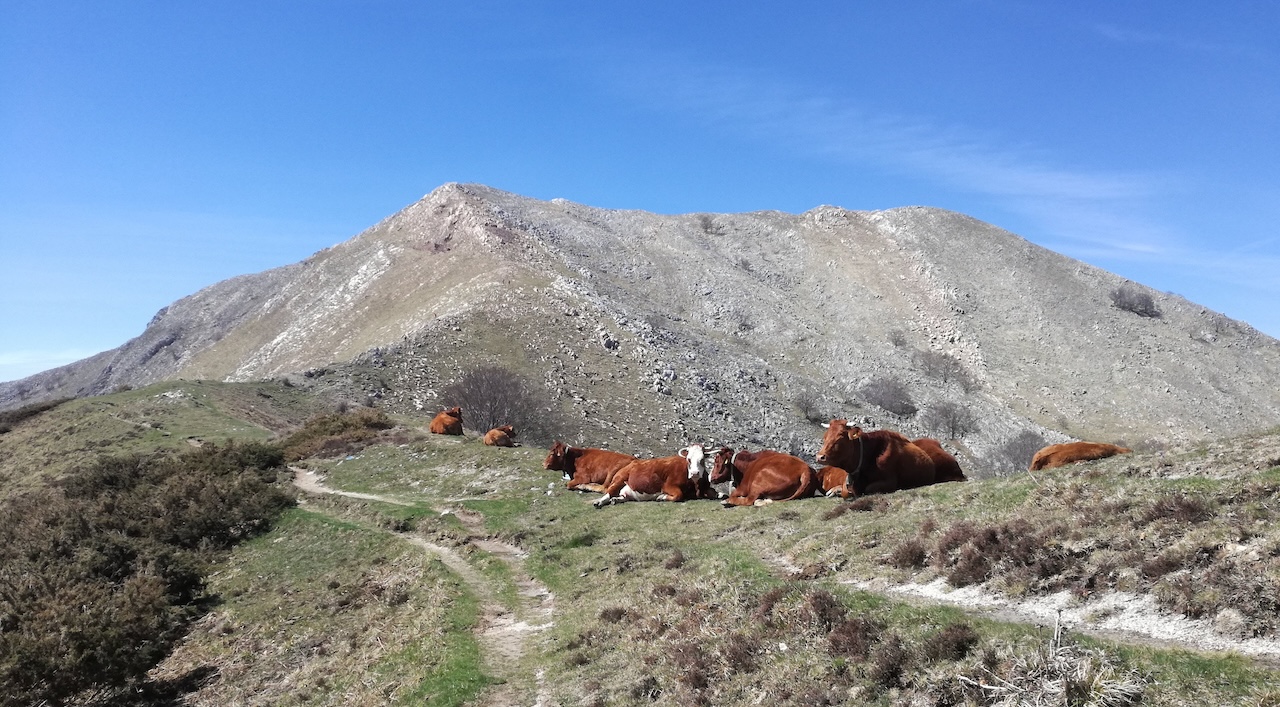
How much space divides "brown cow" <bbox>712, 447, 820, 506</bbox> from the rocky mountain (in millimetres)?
40702

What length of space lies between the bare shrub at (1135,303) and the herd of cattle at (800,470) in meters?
130

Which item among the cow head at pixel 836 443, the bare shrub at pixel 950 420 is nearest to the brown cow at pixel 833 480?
the cow head at pixel 836 443

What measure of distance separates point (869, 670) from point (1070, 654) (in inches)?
79.2

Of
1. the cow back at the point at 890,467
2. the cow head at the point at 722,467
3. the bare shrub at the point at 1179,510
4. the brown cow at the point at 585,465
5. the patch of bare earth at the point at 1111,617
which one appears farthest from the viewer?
the brown cow at the point at 585,465

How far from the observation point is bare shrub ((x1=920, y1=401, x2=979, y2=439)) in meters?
85.6

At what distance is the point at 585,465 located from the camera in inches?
975

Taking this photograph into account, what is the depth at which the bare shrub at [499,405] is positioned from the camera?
51.5 m

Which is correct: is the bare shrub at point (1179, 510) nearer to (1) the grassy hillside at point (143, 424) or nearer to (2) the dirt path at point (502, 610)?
(2) the dirt path at point (502, 610)

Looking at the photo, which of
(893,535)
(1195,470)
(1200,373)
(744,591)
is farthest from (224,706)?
(1200,373)

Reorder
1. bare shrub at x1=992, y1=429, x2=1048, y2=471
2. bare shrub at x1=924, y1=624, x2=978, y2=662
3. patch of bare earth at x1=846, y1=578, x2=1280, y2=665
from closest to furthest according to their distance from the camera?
patch of bare earth at x1=846, y1=578, x2=1280, y2=665 < bare shrub at x1=924, y1=624, x2=978, y2=662 < bare shrub at x1=992, y1=429, x2=1048, y2=471

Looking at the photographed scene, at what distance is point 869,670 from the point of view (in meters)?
7.70

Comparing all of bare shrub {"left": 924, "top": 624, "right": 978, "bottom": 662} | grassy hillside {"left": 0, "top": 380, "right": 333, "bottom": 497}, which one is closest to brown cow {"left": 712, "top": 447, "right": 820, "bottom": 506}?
bare shrub {"left": 924, "top": 624, "right": 978, "bottom": 662}

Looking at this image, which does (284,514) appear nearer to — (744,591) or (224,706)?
(224,706)

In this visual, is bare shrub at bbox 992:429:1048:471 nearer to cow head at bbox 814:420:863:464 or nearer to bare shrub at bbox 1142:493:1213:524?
cow head at bbox 814:420:863:464
